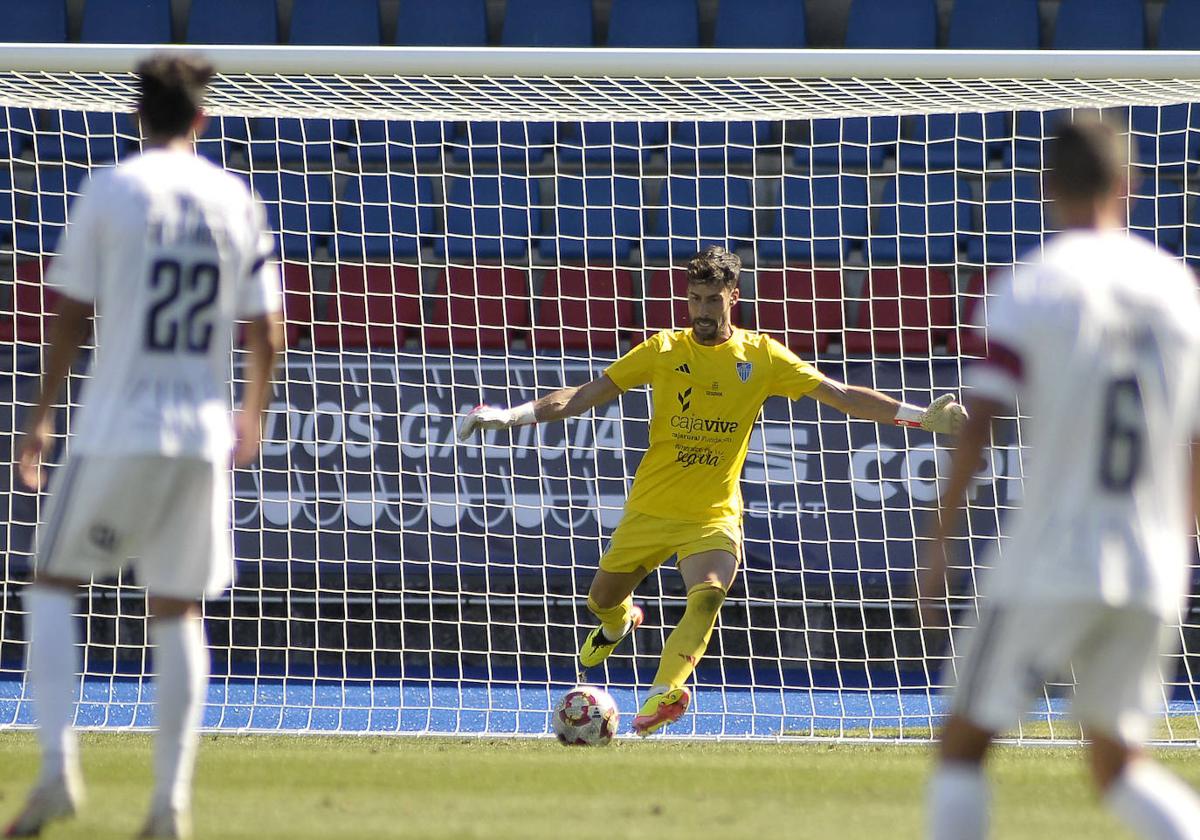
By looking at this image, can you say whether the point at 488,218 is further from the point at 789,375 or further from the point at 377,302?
the point at 789,375

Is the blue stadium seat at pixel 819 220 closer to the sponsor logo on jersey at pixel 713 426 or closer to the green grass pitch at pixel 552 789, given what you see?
the sponsor logo on jersey at pixel 713 426

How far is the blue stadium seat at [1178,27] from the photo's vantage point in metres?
13.0

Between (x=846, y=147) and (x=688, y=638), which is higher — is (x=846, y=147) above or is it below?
above

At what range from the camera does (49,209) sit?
11320mm

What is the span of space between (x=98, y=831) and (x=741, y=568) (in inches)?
218

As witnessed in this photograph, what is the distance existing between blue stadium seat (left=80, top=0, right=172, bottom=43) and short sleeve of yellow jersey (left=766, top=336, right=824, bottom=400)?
7470mm

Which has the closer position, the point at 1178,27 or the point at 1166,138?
the point at 1166,138

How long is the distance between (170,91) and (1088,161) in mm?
2064

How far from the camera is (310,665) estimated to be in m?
9.64

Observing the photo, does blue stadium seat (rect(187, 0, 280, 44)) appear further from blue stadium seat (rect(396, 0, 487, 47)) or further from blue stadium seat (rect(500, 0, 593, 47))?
blue stadium seat (rect(500, 0, 593, 47))

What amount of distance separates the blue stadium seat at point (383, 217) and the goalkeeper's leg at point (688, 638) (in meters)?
4.32

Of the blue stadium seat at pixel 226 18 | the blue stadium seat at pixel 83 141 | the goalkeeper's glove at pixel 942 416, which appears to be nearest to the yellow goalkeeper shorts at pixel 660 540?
the goalkeeper's glove at pixel 942 416

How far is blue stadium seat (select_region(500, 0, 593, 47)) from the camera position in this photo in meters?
12.6

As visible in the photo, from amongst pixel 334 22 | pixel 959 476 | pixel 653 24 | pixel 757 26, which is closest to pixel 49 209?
pixel 334 22
